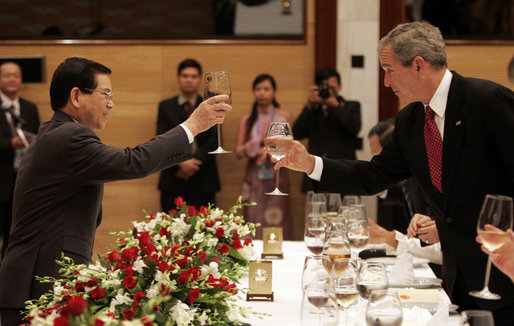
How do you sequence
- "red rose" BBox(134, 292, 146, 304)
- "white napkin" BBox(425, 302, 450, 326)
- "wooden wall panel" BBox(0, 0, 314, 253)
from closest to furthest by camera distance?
1. "red rose" BBox(134, 292, 146, 304)
2. "white napkin" BBox(425, 302, 450, 326)
3. "wooden wall panel" BBox(0, 0, 314, 253)

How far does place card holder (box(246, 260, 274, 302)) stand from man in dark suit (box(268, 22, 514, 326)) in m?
0.39

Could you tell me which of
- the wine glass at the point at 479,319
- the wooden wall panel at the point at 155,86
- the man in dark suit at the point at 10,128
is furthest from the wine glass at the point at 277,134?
the wooden wall panel at the point at 155,86

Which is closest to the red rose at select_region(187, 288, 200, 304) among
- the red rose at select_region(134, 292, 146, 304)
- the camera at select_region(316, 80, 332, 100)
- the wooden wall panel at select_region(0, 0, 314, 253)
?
the red rose at select_region(134, 292, 146, 304)

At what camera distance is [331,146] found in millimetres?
5559

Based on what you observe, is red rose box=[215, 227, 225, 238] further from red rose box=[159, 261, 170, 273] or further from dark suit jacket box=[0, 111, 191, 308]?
red rose box=[159, 261, 170, 273]

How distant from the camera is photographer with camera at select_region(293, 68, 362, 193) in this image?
5508 millimetres

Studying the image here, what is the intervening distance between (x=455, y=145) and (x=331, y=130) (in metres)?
3.20

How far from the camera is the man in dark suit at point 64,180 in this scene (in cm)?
253

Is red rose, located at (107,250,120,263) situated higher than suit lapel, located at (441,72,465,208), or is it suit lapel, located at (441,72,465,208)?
suit lapel, located at (441,72,465,208)

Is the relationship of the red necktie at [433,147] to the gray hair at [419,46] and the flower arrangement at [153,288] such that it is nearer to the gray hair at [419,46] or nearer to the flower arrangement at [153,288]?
the gray hair at [419,46]

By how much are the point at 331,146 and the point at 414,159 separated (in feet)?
9.75

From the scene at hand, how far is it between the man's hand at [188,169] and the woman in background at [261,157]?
38 cm

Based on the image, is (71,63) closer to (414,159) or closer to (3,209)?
(414,159)

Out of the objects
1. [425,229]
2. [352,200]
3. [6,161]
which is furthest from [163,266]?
[6,161]
